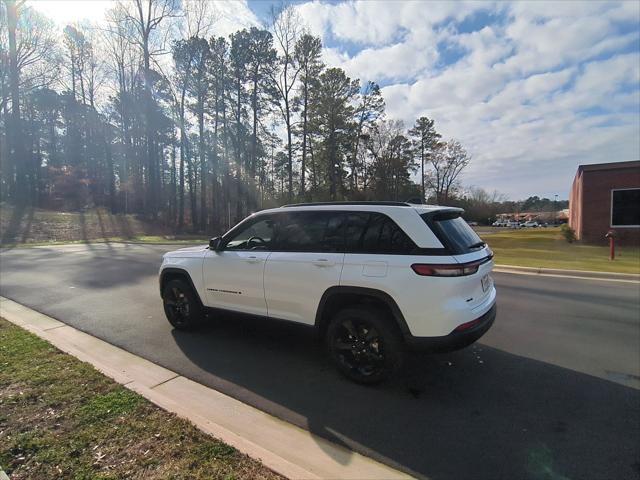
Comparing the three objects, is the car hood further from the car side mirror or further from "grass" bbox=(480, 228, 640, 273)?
"grass" bbox=(480, 228, 640, 273)

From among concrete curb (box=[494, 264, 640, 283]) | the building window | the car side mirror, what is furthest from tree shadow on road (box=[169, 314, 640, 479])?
the building window

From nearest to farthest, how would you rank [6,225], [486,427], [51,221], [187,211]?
[486,427]
[6,225]
[51,221]
[187,211]

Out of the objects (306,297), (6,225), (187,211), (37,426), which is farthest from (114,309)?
(187,211)

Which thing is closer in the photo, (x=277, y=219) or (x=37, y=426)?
(x=37, y=426)

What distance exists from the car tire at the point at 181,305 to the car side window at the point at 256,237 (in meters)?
0.97

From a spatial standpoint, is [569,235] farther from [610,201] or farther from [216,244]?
[216,244]

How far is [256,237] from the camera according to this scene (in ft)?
14.4

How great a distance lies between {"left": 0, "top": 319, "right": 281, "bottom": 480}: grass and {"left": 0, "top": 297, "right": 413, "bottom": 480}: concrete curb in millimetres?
A: 120

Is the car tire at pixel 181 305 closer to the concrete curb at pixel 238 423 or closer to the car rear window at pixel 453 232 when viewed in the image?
the concrete curb at pixel 238 423

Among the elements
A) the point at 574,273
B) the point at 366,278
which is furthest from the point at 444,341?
the point at 574,273

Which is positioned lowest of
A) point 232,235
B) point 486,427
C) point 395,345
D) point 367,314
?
point 486,427

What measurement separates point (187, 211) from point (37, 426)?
50878 mm

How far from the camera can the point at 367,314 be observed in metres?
3.43

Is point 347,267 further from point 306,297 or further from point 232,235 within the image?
point 232,235
